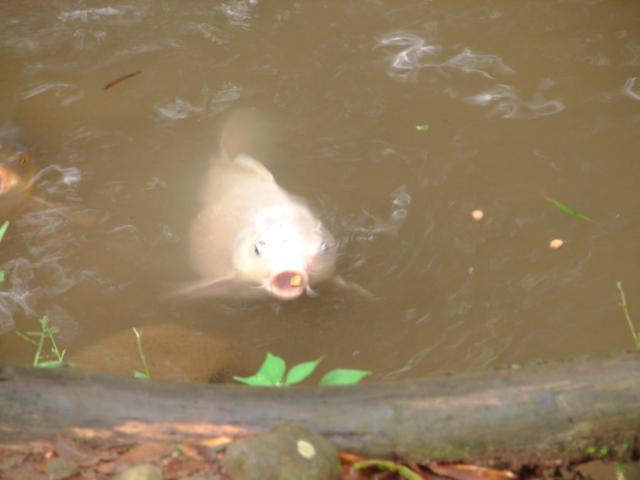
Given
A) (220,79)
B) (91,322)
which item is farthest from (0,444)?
(220,79)

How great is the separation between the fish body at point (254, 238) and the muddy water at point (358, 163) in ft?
0.37

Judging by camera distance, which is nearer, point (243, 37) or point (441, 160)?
point (441, 160)

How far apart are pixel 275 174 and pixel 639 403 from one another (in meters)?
3.05

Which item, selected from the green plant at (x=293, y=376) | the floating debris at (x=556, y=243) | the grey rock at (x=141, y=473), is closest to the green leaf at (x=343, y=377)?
the green plant at (x=293, y=376)

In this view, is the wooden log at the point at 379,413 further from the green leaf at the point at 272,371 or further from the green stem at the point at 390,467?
the green leaf at the point at 272,371

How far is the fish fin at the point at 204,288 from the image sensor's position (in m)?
4.32

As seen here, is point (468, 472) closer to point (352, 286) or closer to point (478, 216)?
point (352, 286)

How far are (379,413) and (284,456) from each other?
1.17 feet

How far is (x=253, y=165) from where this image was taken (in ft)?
15.8

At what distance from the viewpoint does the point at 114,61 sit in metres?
5.73

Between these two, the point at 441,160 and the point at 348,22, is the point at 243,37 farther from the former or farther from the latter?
the point at 441,160

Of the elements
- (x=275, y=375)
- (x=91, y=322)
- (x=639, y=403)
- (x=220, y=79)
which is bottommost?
(x=91, y=322)

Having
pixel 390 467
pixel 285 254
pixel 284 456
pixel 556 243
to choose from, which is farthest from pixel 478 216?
pixel 284 456

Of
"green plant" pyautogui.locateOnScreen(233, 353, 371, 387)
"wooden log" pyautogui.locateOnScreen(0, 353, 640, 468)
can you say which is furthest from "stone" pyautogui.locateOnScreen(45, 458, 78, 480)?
"green plant" pyautogui.locateOnScreen(233, 353, 371, 387)
